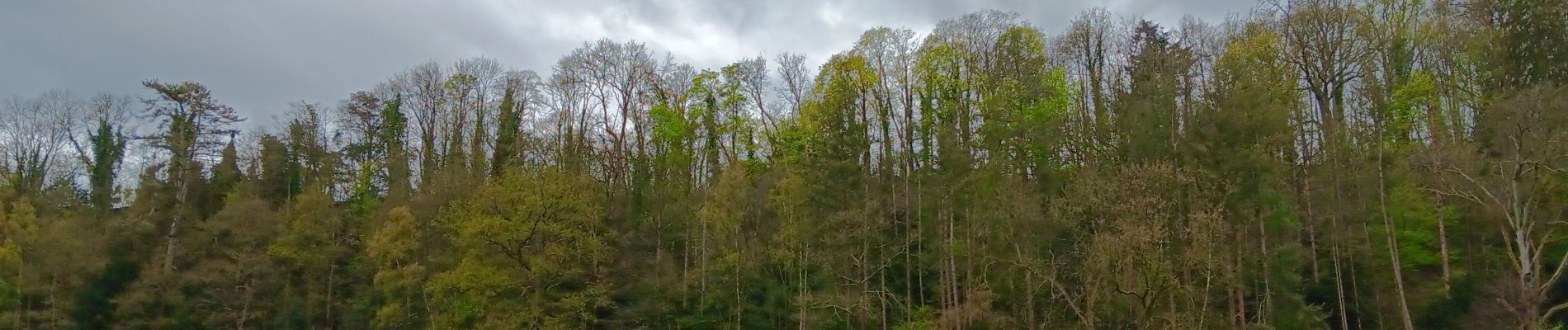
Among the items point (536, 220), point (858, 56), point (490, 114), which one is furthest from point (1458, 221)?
point (490, 114)

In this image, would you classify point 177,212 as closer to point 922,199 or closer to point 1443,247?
point 922,199

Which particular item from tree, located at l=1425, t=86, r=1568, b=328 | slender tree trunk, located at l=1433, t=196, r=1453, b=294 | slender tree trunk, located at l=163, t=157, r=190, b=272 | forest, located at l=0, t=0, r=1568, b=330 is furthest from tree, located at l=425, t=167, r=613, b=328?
slender tree trunk, located at l=1433, t=196, r=1453, b=294

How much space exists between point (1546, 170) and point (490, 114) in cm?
3747

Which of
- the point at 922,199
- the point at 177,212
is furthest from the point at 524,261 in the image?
the point at 177,212

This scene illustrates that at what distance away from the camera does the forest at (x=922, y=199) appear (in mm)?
25078

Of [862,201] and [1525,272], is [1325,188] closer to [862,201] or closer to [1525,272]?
[1525,272]

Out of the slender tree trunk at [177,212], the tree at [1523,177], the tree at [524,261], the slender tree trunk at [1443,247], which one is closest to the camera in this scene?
the tree at [1523,177]

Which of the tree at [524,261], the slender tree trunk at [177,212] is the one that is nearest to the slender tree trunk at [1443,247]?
the tree at [524,261]

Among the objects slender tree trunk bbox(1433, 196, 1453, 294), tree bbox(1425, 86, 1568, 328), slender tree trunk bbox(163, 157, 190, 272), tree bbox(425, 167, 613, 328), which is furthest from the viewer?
slender tree trunk bbox(163, 157, 190, 272)

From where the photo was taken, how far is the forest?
82.3ft

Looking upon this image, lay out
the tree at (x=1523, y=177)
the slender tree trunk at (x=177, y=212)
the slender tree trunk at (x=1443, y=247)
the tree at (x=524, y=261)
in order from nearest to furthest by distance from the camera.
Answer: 1. the tree at (x=1523, y=177)
2. the slender tree trunk at (x=1443, y=247)
3. the tree at (x=524, y=261)
4. the slender tree trunk at (x=177, y=212)

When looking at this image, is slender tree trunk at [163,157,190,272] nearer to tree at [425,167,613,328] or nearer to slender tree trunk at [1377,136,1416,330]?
tree at [425,167,613,328]

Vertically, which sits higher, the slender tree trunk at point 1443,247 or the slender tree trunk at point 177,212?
the slender tree trunk at point 177,212

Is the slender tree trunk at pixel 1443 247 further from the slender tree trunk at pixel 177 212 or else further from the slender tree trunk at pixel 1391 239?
the slender tree trunk at pixel 177 212
